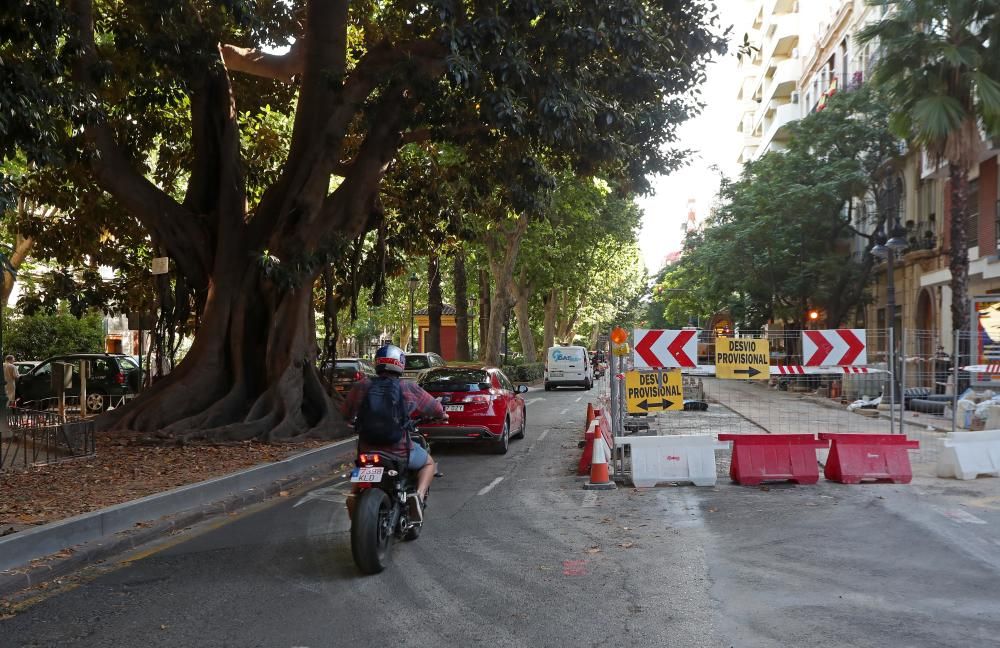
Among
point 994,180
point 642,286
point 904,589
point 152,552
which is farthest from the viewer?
point 642,286

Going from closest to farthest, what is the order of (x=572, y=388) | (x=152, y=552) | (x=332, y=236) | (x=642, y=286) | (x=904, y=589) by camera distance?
(x=904, y=589)
(x=152, y=552)
(x=332, y=236)
(x=572, y=388)
(x=642, y=286)

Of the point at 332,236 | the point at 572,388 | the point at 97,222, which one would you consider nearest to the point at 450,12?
the point at 332,236

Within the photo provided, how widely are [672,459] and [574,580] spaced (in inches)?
180

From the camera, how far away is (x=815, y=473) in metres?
10.3

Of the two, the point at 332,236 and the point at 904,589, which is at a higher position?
the point at 332,236

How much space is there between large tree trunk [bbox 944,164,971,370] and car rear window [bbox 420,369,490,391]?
11.5m

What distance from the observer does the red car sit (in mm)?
13609

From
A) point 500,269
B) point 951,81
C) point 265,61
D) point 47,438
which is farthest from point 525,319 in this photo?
point 47,438

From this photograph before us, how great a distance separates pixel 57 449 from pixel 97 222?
8.65 meters

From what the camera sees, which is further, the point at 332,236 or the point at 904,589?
the point at 332,236

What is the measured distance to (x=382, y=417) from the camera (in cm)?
665

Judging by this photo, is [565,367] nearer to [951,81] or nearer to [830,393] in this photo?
[830,393]

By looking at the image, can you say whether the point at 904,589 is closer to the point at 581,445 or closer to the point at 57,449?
the point at 581,445

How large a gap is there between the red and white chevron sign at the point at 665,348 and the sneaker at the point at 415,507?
4.76 metres
